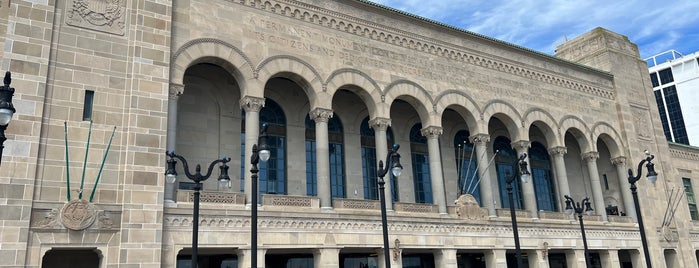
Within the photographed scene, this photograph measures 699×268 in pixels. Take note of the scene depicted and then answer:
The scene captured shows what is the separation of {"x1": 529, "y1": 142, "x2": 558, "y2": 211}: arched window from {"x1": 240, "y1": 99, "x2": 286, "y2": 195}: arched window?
647 inches

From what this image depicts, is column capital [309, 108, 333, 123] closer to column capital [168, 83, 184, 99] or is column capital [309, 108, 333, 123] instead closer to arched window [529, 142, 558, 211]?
column capital [168, 83, 184, 99]

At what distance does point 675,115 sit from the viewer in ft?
282

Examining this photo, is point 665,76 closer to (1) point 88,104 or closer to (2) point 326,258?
(2) point 326,258

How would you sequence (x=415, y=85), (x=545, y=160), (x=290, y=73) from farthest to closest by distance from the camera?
1. (x=545, y=160)
2. (x=415, y=85)
3. (x=290, y=73)

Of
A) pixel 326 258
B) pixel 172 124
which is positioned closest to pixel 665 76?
pixel 326 258

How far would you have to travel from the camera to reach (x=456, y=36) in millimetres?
27812

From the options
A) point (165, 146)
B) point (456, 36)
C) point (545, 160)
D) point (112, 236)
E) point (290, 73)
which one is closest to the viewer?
point (112, 236)

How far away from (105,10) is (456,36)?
54.6ft

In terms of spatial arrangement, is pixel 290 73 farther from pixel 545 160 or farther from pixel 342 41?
pixel 545 160

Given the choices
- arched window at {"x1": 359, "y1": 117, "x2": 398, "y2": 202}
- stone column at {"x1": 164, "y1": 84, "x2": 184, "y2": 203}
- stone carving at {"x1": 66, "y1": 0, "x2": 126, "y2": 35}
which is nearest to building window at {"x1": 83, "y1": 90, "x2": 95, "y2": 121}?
stone carving at {"x1": 66, "y1": 0, "x2": 126, "y2": 35}

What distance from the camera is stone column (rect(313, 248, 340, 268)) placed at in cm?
2022

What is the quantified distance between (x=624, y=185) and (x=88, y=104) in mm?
29485

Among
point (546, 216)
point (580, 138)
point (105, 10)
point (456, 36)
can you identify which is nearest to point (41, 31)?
point (105, 10)

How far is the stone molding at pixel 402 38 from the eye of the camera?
22500mm
